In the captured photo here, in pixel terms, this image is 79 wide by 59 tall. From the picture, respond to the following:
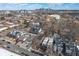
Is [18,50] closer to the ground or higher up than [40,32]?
Result: closer to the ground

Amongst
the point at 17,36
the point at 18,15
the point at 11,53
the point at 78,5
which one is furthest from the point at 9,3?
the point at 78,5

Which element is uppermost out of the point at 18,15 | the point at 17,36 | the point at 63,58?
the point at 18,15

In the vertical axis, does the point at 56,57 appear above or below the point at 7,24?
below

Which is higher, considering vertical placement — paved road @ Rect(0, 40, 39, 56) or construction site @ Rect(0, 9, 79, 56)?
construction site @ Rect(0, 9, 79, 56)

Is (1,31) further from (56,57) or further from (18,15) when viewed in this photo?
(56,57)

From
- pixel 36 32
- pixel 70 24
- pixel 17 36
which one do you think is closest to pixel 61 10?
pixel 70 24

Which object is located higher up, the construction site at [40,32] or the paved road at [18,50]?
the construction site at [40,32]

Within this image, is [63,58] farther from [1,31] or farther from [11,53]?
[1,31]
